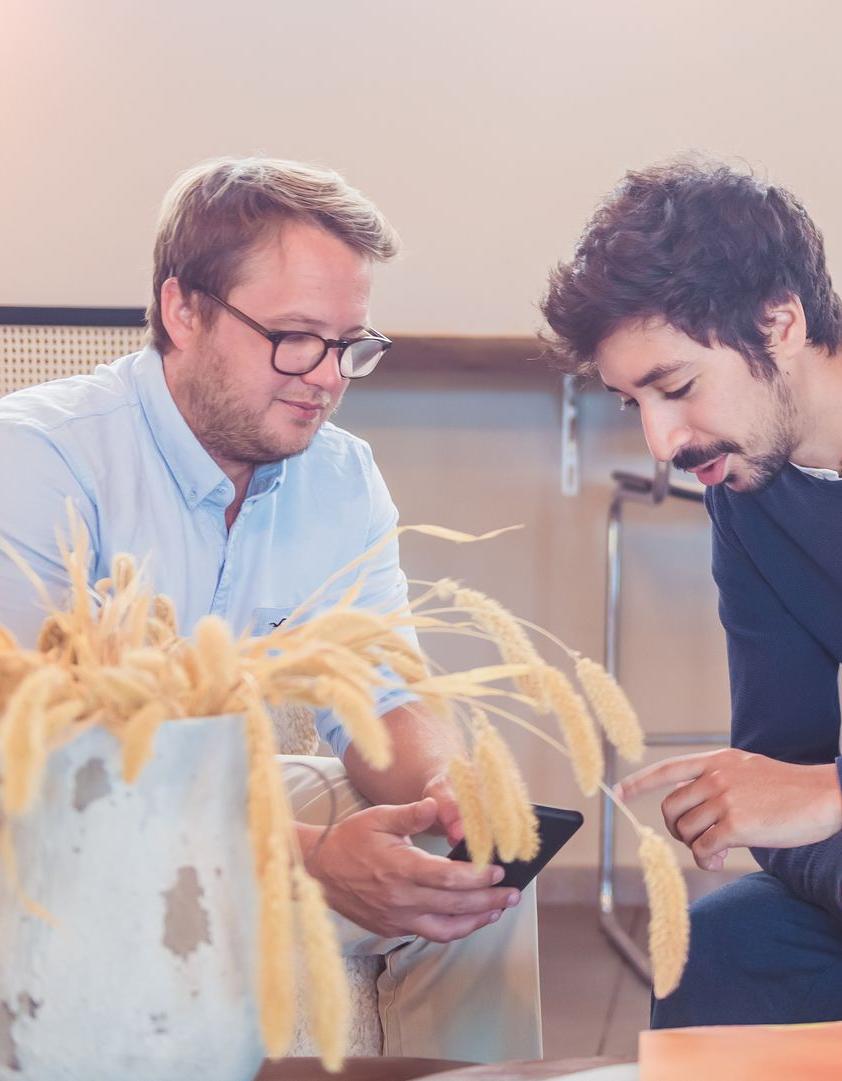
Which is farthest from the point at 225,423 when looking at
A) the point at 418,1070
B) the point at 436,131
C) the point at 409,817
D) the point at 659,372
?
the point at 436,131

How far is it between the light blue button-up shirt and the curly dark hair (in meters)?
0.38

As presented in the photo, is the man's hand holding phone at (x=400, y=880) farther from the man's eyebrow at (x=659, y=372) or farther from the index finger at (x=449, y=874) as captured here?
the man's eyebrow at (x=659, y=372)

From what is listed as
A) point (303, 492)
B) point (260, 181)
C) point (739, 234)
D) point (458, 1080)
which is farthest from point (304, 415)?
point (458, 1080)

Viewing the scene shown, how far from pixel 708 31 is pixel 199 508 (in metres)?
1.72

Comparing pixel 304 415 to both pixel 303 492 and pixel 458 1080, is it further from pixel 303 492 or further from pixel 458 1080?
pixel 458 1080

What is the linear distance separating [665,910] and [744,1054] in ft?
0.49

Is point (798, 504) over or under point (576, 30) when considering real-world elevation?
under

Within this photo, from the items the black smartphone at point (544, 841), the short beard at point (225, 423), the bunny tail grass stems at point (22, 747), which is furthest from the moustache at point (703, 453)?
the bunny tail grass stems at point (22, 747)

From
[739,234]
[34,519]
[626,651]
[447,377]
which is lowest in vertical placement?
[626,651]

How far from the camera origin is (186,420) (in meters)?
1.63

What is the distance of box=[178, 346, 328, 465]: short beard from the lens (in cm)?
159

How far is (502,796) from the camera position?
2.20 ft

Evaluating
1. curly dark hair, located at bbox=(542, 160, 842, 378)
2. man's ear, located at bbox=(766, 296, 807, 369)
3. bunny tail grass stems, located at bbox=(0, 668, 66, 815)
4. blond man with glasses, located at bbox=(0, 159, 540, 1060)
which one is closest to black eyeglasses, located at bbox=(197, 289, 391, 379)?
blond man with glasses, located at bbox=(0, 159, 540, 1060)

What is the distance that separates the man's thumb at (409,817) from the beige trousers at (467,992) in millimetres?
145
